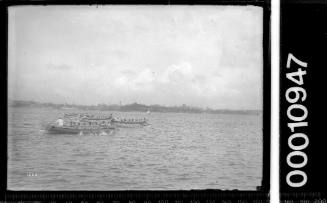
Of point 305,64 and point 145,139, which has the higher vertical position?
point 305,64

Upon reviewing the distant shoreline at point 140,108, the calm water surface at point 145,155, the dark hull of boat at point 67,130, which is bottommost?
the calm water surface at point 145,155

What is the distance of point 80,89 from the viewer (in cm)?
157

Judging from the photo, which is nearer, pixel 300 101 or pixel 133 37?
pixel 300 101

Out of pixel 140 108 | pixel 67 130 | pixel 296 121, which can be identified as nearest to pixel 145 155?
pixel 140 108

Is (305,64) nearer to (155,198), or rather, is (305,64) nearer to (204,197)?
(204,197)

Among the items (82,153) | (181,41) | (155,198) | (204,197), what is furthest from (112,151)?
(181,41)

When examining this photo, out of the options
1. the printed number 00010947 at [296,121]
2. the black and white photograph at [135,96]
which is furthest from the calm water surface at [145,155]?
the printed number 00010947 at [296,121]

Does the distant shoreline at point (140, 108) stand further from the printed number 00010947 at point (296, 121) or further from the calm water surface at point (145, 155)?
the printed number 00010947 at point (296, 121)

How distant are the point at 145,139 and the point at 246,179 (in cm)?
46

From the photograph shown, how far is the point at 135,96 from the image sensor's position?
1.56 metres

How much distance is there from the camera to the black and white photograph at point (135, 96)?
4.98 ft

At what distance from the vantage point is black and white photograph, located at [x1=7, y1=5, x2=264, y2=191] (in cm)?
152

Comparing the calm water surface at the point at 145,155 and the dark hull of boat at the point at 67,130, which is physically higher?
the dark hull of boat at the point at 67,130
